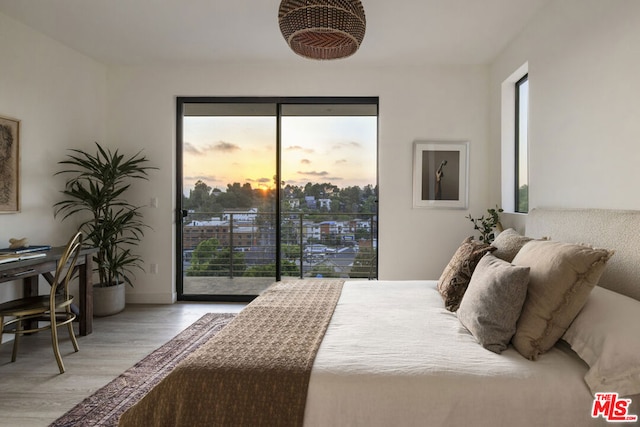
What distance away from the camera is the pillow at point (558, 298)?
148cm

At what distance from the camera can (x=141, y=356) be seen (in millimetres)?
2842

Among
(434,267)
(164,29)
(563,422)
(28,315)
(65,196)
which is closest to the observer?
(563,422)

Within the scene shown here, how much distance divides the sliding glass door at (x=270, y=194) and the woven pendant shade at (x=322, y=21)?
2.03 m

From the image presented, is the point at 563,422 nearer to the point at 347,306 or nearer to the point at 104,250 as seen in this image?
the point at 347,306

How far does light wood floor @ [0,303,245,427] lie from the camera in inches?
84.9

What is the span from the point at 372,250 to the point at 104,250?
2.98 meters

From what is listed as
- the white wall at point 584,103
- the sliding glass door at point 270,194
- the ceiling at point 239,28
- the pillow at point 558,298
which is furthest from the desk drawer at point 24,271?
the white wall at point 584,103

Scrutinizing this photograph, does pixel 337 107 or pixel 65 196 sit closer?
pixel 65 196

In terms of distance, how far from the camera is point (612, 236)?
1.87 metres

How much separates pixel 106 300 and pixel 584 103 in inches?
172

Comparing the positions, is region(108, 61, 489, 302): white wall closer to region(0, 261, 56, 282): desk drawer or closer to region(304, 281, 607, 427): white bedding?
region(0, 261, 56, 282): desk drawer

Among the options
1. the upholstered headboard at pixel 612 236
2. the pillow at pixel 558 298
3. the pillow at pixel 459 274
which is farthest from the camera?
the pillow at pixel 459 274

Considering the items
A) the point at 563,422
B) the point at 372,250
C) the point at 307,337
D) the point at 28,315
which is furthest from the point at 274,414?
the point at 372,250

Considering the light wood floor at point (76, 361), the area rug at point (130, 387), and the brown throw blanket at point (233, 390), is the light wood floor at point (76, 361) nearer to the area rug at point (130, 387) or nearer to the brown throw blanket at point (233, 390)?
the area rug at point (130, 387)
